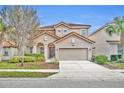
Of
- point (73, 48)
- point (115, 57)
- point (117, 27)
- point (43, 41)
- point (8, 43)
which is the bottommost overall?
point (115, 57)

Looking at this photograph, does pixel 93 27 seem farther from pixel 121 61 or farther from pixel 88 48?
pixel 88 48

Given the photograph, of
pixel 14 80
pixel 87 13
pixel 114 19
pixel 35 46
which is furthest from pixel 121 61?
pixel 14 80

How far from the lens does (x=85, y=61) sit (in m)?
26.8

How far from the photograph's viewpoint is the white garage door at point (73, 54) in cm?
2741

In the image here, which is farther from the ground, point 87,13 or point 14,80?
point 87,13

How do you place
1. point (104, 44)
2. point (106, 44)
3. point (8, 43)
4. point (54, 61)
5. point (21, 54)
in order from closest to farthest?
point (21, 54) < point (8, 43) < point (54, 61) < point (104, 44) < point (106, 44)

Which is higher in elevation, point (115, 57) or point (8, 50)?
point (8, 50)

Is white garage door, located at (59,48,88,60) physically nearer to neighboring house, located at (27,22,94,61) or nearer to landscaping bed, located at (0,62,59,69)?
neighboring house, located at (27,22,94,61)

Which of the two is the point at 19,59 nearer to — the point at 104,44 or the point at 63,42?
the point at 63,42

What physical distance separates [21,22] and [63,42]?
21.4 feet

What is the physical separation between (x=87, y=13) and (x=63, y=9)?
1.71m

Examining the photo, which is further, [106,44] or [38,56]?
[106,44]

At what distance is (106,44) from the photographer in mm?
25766

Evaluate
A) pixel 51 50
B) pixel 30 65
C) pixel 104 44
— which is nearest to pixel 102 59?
pixel 104 44
